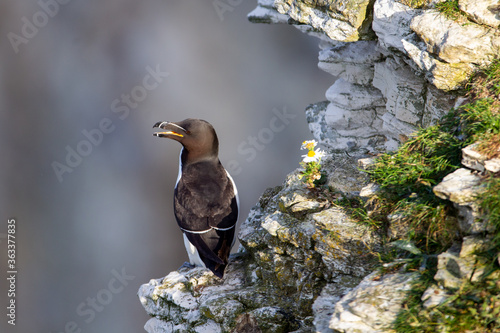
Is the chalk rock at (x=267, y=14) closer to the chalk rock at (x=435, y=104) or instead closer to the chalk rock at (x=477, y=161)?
the chalk rock at (x=435, y=104)

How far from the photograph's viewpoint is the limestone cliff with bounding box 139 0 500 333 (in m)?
2.85

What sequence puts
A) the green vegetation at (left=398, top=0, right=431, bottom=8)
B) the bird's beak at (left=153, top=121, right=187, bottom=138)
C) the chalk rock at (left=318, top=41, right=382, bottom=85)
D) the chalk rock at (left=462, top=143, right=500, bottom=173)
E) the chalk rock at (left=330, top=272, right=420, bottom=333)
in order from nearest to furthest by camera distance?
the chalk rock at (left=330, top=272, right=420, bottom=333), the chalk rock at (left=462, top=143, right=500, bottom=173), the green vegetation at (left=398, top=0, right=431, bottom=8), the bird's beak at (left=153, top=121, right=187, bottom=138), the chalk rock at (left=318, top=41, right=382, bottom=85)

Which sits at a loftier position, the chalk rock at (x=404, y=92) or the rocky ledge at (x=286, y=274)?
the chalk rock at (x=404, y=92)

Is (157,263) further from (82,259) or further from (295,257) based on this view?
(295,257)

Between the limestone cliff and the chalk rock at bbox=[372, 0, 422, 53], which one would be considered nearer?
the limestone cliff

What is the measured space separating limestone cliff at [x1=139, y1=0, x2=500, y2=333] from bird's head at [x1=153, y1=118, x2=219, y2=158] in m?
0.80

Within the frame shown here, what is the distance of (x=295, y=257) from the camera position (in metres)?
3.94

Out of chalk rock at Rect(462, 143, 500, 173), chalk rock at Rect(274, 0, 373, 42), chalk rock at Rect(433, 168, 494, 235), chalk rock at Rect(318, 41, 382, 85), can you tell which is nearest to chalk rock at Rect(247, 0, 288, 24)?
chalk rock at Rect(318, 41, 382, 85)

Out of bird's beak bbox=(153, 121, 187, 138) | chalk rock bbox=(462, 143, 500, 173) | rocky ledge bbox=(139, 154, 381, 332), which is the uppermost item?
bird's beak bbox=(153, 121, 187, 138)

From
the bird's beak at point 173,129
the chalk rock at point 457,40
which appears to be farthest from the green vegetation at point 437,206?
the bird's beak at point 173,129

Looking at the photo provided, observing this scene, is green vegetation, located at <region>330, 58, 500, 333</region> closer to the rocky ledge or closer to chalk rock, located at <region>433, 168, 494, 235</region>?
chalk rock, located at <region>433, 168, 494, 235</region>

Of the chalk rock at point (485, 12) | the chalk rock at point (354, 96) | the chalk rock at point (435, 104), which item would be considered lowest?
the chalk rock at point (435, 104)

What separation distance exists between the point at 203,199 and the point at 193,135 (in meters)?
0.69

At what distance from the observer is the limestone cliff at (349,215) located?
9.34 feet
